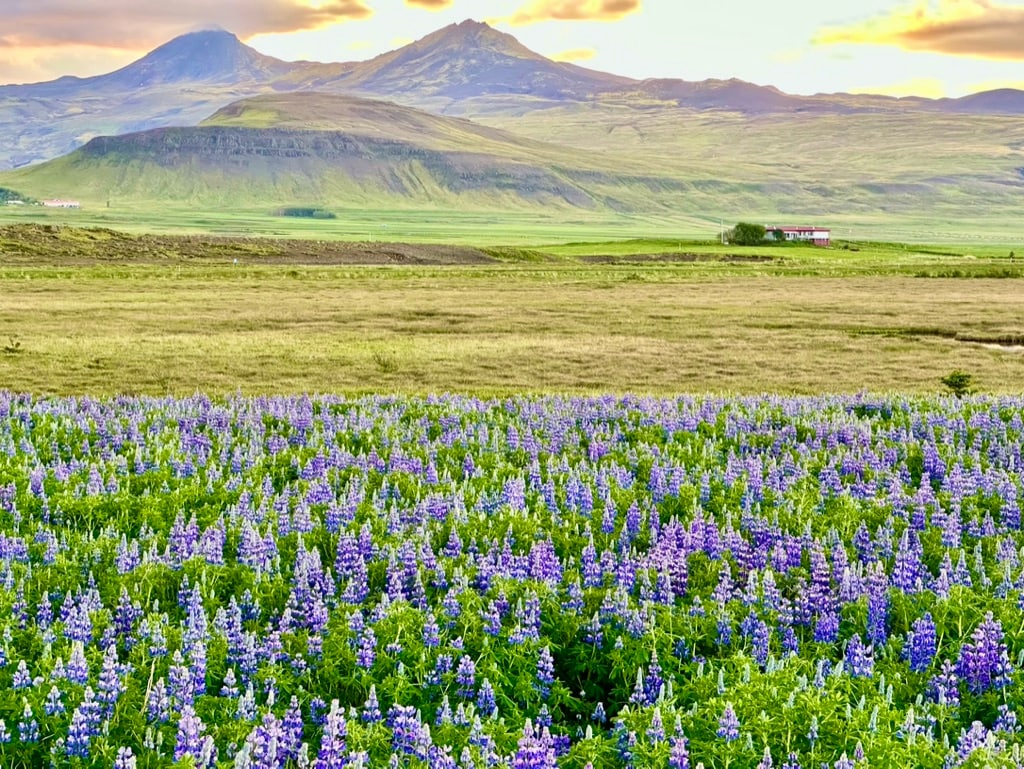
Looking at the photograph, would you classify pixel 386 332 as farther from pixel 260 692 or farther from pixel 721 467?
pixel 260 692

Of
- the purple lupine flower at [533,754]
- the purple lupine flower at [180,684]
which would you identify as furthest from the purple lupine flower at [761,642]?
the purple lupine flower at [180,684]

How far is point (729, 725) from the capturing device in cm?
681

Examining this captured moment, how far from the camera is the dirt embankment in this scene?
3656 inches

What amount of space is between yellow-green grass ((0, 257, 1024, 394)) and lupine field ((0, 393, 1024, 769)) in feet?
48.8

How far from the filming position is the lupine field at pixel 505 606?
702 centimetres

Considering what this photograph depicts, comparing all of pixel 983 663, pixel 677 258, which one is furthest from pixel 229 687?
pixel 677 258

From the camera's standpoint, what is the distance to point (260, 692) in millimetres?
8023

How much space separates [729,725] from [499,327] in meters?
39.5

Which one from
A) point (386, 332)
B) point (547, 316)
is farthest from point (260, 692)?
point (547, 316)

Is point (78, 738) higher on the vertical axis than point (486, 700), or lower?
higher

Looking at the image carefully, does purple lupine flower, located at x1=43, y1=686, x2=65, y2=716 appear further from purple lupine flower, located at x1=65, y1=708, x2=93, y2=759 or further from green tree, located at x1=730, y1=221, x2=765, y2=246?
green tree, located at x1=730, y1=221, x2=765, y2=246

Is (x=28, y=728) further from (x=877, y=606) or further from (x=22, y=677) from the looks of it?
(x=877, y=606)

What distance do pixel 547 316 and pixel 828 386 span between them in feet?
69.8

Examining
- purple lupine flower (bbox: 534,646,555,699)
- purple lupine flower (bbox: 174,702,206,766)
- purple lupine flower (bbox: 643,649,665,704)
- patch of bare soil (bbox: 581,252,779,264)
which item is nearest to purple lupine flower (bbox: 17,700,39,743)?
purple lupine flower (bbox: 174,702,206,766)
